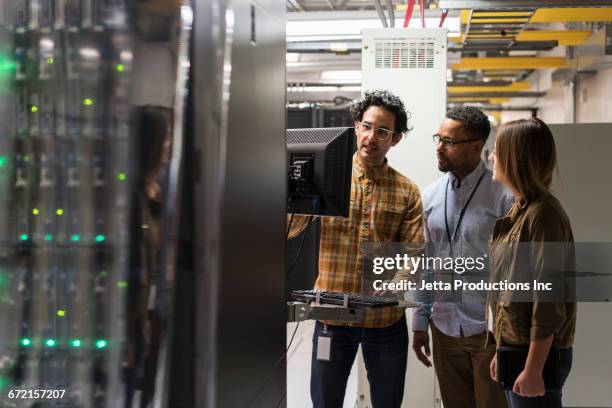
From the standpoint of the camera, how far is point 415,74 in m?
3.53

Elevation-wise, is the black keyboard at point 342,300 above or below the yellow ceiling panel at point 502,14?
below

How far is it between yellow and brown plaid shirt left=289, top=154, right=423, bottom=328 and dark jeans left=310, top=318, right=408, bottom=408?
0.14ft

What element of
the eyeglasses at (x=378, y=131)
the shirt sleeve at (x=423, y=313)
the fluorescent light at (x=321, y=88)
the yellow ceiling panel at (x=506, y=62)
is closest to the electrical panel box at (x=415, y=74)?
the shirt sleeve at (x=423, y=313)

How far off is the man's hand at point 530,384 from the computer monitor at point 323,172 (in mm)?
723

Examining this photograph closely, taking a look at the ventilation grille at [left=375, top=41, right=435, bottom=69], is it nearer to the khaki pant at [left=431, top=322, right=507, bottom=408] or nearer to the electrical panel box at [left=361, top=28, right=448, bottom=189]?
the electrical panel box at [left=361, top=28, right=448, bottom=189]

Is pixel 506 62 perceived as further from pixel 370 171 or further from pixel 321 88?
pixel 370 171

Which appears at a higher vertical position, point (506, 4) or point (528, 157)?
point (506, 4)

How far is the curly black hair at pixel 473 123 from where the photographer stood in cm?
273

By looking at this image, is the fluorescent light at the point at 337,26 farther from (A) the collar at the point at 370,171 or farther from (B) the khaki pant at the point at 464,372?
(B) the khaki pant at the point at 464,372

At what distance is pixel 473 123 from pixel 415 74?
0.89m

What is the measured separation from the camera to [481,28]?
414 centimetres

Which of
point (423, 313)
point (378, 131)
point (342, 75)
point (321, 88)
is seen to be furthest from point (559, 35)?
point (423, 313)

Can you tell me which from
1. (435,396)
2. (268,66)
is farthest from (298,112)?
(268,66)

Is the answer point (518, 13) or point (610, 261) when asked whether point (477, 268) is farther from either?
point (518, 13)
